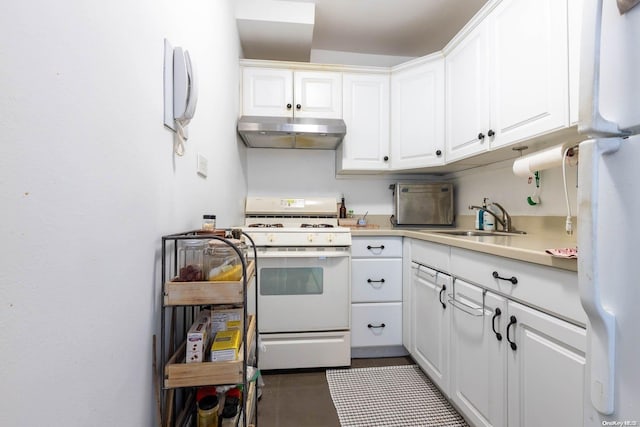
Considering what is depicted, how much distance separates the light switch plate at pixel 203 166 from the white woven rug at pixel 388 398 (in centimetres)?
139

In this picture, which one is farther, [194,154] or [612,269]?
[194,154]

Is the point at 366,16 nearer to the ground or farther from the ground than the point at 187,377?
farther from the ground

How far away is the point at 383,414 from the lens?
4.76ft

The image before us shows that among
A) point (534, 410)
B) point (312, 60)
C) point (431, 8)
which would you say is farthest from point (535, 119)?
point (312, 60)

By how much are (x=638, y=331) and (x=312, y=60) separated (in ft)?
9.35

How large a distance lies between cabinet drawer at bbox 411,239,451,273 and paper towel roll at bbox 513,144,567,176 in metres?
0.52

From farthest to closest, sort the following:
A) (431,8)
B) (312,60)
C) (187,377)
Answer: (312,60) → (431,8) → (187,377)

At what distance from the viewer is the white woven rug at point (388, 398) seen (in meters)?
1.41

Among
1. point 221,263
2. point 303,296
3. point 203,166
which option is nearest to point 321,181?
point 303,296

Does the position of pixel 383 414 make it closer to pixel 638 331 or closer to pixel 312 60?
pixel 638 331

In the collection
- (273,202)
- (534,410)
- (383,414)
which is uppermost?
(273,202)

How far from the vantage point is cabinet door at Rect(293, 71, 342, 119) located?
2238 millimetres

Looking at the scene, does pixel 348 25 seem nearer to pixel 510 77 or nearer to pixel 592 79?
pixel 510 77

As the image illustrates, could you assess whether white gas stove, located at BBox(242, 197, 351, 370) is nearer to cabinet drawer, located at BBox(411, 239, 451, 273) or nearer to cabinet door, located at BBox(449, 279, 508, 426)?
cabinet drawer, located at BBox(411, 239, 451, 273)
